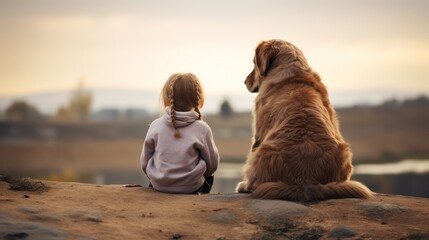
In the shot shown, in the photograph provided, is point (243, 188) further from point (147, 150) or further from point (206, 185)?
point (147, 150)

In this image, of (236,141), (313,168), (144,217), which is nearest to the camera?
(144,217)

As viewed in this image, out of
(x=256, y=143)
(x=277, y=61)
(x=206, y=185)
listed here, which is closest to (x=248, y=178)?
(x=256, y=143)

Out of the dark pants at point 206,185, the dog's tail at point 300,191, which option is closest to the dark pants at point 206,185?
the dark pants at point 206,185

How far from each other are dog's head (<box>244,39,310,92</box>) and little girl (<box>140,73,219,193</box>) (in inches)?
38.3

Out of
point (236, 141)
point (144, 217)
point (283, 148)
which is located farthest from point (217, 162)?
point (236, 141)

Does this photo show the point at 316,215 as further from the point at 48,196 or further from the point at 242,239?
the point at 48,196

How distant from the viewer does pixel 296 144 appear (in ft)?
26.5

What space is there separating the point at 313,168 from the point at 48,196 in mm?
3094

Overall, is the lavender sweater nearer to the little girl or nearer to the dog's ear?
the little girl

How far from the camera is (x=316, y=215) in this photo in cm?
751

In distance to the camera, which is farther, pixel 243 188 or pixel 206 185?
pixel 206 185

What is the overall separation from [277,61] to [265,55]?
174mm

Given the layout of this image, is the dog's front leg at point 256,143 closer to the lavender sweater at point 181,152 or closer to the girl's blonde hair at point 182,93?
the lavender sweater at point 181,152

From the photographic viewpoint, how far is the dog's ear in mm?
9070
